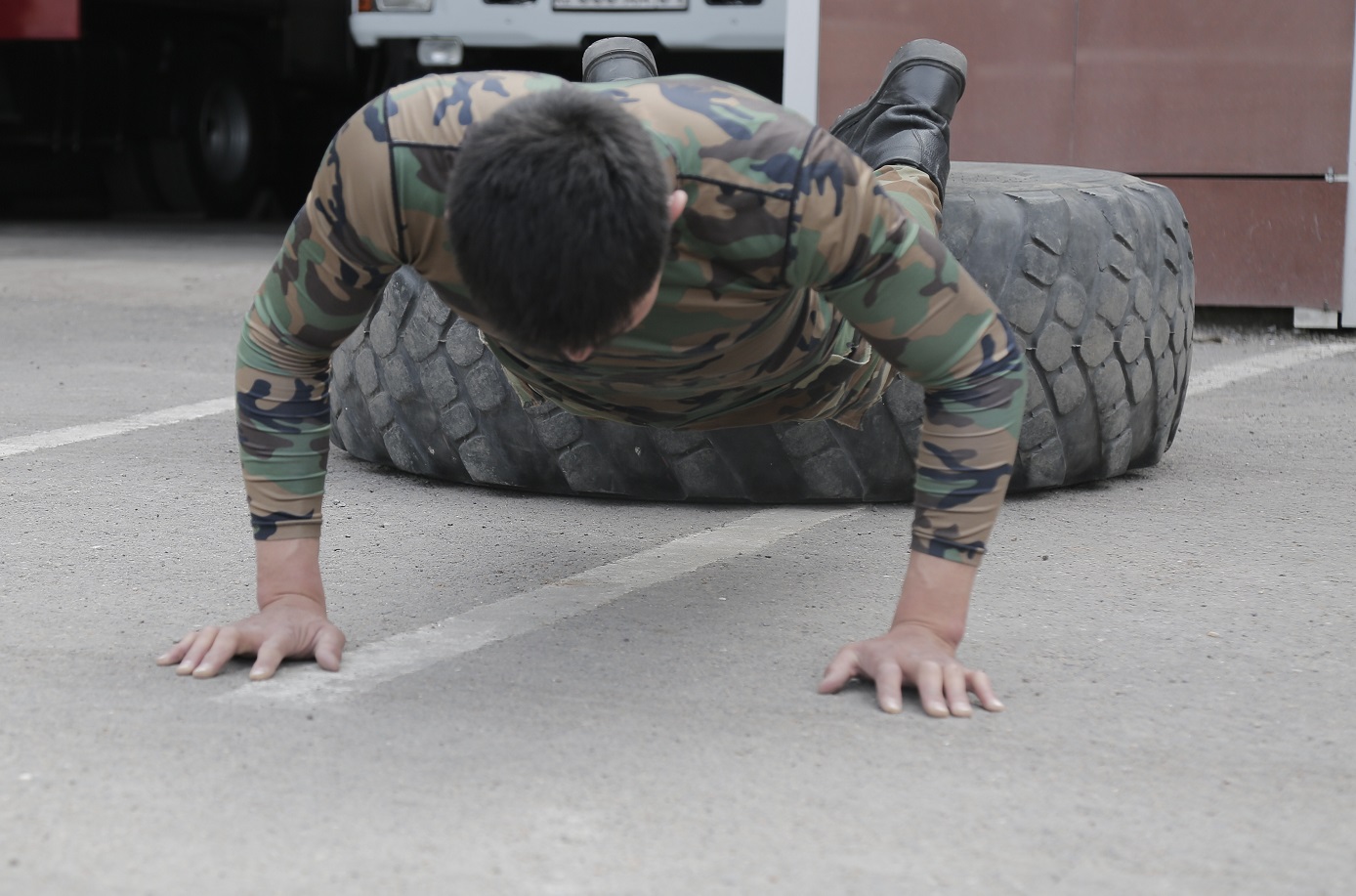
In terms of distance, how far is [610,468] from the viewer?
9.27ft

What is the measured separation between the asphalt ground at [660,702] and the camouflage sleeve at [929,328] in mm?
236

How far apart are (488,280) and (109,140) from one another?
9.26 meters

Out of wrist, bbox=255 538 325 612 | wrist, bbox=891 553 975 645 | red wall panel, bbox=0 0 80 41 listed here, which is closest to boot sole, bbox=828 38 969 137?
wrist, bbox=891 553 975 645

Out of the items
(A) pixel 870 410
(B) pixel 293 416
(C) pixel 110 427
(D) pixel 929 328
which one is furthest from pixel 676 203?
(C) pixel 110 427

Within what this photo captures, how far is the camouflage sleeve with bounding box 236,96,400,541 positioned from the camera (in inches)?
67.7

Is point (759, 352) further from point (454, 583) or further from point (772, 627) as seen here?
point (454, 583)

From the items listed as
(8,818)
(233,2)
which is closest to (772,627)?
(8,818)

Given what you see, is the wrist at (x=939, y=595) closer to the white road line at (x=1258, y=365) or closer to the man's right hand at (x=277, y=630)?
the man's right hand at (x=277, y=630)

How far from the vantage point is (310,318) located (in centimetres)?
186

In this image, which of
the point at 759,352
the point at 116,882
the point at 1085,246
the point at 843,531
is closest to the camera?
the point at 116,882

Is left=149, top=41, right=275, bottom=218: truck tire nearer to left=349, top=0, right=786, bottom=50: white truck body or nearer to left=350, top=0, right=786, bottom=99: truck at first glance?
left=350, top=0, right=786, bottom=99: truck

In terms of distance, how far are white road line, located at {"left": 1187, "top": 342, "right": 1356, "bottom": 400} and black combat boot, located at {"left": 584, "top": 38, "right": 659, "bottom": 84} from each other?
172 centimetres

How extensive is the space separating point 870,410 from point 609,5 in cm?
427

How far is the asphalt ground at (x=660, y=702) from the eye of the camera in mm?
1422
